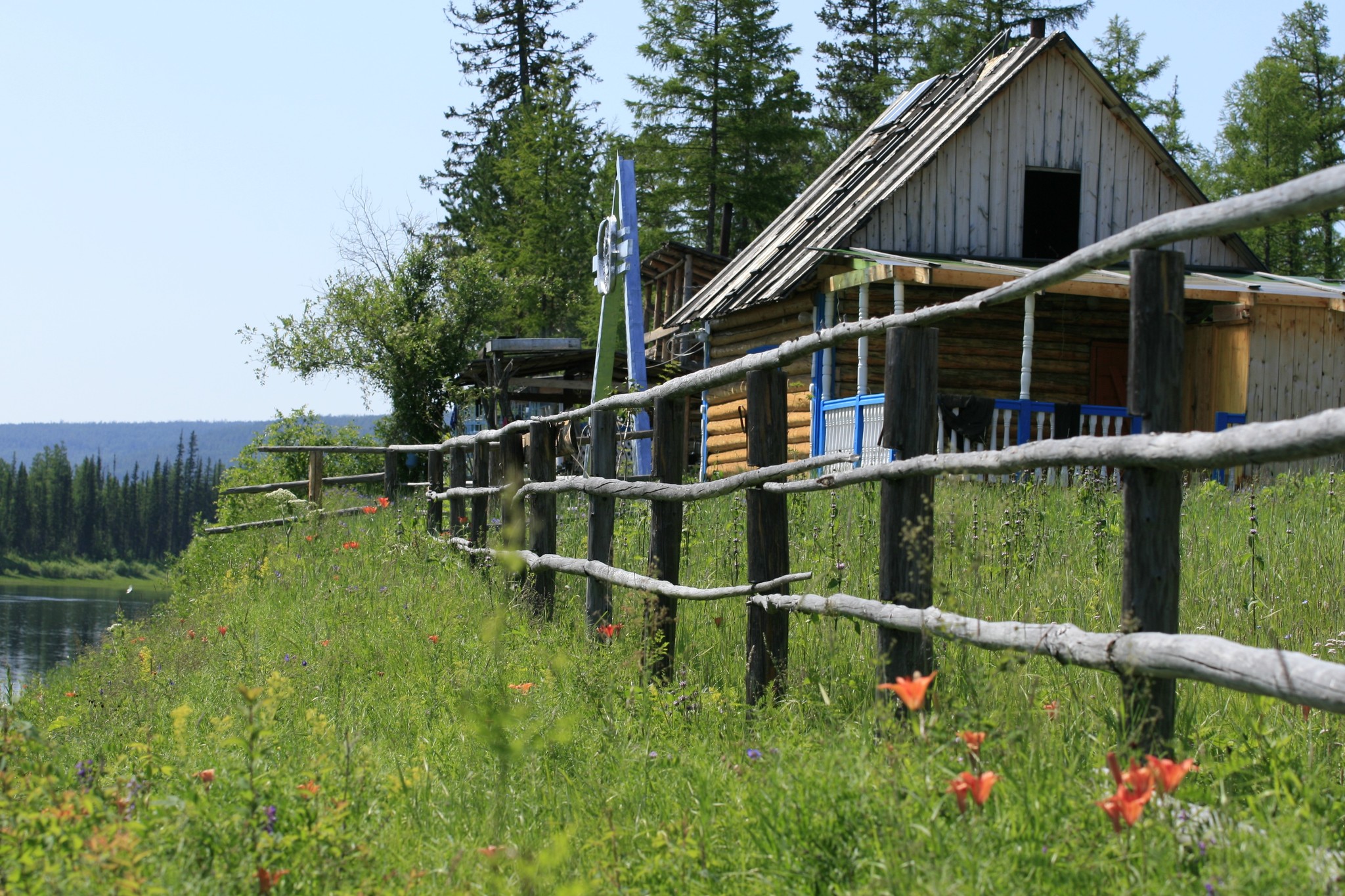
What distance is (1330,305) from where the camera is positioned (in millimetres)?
14141

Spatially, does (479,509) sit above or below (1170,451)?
below

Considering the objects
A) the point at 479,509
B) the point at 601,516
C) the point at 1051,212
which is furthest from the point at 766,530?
the point at 1051,212

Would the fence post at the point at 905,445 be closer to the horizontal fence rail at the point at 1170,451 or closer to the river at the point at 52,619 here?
the horizontal fence rail at the point at 1170,451

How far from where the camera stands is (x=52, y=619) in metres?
59.6

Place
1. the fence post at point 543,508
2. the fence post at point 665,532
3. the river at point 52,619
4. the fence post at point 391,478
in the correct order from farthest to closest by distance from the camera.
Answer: the river at point 52,619 → the fence post at point 391,478 → the fence post at point 543,508 → the fence post at point 665,532

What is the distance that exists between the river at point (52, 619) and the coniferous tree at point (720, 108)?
62.3 ft

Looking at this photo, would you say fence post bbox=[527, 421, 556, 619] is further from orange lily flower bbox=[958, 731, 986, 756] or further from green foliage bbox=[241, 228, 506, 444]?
green foliage bbox=[241, 228, 506, 444]

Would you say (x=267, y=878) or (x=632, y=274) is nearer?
(x=267, y=878)

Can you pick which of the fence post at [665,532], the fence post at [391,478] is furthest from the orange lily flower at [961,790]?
the fence post at [391,478]

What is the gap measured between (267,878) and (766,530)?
246cm

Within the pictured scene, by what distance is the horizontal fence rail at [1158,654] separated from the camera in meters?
2.31

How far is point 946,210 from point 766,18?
20681mm

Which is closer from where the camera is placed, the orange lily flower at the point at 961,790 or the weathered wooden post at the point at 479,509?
the orange lily flower at the point at 961,790

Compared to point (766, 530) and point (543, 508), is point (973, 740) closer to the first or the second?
point (766, 530)
